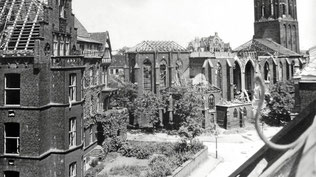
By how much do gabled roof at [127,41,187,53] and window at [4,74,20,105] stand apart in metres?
34.2

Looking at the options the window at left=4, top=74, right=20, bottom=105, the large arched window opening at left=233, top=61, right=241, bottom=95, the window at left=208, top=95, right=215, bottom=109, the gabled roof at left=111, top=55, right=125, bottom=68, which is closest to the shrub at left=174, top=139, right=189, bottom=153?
the window at left=208, top=95, right=215, bottom=109

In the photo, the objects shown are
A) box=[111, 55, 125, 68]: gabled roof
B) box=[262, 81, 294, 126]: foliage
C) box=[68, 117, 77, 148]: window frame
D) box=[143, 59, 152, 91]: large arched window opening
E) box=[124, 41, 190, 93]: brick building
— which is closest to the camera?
box=[68, 117, 77, 148]: window frame

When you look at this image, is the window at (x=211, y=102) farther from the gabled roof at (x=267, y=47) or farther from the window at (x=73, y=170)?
the window at (x=73, y=170)

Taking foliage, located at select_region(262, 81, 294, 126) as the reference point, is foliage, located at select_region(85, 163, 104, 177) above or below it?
below

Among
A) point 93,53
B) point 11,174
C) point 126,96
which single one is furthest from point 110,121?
point 11,174

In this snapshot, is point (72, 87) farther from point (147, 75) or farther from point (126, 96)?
point (147, 75)

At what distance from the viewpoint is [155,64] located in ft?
180

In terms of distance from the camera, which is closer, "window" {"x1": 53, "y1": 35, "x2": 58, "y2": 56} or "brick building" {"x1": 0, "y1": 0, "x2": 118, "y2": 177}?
"brick building" {"x1": 0, "y1": 0, "x2": 118, "y2": 177}

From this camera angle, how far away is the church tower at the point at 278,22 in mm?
76188

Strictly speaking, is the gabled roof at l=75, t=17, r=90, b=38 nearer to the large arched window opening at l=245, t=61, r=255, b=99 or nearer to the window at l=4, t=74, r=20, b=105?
the window at l=4, t=74, r=20, b=105

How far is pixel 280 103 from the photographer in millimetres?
53156

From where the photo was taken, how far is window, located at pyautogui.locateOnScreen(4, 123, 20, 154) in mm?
21688

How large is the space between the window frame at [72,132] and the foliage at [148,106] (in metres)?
23.7

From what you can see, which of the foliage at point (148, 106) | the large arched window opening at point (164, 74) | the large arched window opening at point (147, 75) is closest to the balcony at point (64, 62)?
the foliage at point (148, 106)
